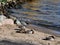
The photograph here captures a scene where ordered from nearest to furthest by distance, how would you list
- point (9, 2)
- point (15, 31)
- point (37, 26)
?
point (15, 31), point (37, 26), point (9, 2)

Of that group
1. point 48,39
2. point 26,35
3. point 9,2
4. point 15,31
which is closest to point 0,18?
point 15,31

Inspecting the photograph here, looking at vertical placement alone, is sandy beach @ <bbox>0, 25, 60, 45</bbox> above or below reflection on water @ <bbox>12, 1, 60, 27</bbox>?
above

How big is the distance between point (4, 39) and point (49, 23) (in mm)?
5989

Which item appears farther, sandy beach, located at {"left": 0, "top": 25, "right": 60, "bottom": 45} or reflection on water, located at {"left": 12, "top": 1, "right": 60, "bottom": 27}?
reflection on water, located at {"left": 12, "top": 1, "right": 60, "bottom": 27}

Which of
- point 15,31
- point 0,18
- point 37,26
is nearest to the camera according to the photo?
point 15,31

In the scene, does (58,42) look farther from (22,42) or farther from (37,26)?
(37,26)

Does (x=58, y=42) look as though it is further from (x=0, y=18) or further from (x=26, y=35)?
(x=0, y=18)

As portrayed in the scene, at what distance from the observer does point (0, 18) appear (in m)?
13.6

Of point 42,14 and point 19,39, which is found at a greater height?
point 19,39

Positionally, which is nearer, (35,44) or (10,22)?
(35,44)

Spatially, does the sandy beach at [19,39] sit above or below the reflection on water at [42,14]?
above

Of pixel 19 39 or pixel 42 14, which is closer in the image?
pixel 19 39

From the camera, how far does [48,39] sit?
34.3 feet

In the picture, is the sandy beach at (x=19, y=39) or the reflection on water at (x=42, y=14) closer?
the sandy beach at (x=19, y=39)
